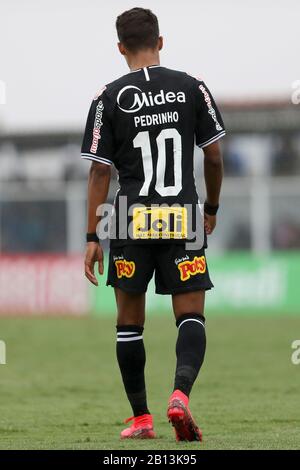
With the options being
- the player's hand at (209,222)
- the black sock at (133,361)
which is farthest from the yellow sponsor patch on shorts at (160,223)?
the black sock at (133,361)

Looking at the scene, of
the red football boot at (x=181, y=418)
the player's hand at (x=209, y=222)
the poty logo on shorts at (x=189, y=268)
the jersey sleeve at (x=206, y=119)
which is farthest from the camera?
the player's hand at (x=209, y=222)

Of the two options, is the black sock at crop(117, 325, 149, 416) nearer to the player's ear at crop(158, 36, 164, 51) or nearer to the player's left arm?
the player's left arm

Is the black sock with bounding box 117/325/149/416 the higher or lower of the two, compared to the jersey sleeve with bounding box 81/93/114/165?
lower

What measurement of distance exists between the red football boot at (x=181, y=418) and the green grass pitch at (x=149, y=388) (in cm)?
8

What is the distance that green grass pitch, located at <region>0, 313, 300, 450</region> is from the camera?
7516 mm

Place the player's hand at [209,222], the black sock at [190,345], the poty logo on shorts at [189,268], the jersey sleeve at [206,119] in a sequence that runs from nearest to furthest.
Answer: the black sock at [190,345], the poty logo on shorts at [189,268], the jersey sleeve at [206,119], the player's hand at [209,222]

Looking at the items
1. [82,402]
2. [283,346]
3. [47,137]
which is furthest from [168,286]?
[47,137]

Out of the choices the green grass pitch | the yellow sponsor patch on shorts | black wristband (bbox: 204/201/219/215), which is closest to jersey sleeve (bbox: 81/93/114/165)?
the yellow sponsor patch on shorts

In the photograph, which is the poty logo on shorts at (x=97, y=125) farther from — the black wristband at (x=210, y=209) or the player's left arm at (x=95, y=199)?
the black wristband at (x=210, y=209)

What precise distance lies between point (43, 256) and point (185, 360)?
17.6m

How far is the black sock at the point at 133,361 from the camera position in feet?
24.6

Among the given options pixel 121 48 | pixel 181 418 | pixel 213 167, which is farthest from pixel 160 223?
pixel 181 418

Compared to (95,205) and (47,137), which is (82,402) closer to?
(95,205)

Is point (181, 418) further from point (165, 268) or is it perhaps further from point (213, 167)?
point (213, 167)
